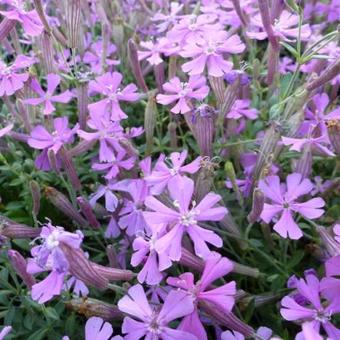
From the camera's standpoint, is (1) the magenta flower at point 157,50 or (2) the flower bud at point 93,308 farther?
(1) the magenta flower at point 157,50

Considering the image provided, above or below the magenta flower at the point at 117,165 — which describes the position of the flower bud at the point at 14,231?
below

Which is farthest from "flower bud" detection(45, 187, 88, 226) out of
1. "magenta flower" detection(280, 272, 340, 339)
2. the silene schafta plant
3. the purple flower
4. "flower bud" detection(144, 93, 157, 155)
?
"magenta flower" detection(280, 272, 340, 339)

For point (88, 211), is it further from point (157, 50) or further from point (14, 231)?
point (157, 50)

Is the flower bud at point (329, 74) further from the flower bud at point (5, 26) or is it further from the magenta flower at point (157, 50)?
the flower bud at point (5, 26)

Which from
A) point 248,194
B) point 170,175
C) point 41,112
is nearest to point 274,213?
point 248,194

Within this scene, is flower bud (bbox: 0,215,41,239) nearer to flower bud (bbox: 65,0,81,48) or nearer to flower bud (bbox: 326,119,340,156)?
flower bud (bbox: 65,0,81,48)

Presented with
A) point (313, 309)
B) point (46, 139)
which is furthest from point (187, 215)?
point (46, 139)

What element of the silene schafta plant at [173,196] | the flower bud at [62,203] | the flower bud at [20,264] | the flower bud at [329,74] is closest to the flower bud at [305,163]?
the silene schafta plant at [173,196]
